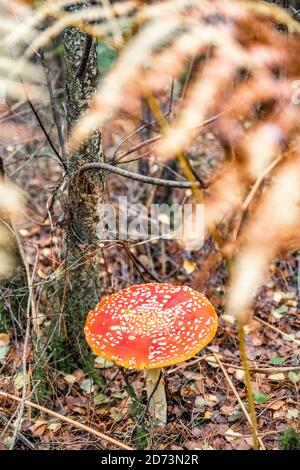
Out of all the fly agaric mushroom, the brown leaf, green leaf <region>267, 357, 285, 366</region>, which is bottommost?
the brown leaf

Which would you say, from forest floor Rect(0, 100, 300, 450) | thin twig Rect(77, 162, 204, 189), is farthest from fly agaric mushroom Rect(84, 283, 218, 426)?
thin twig Rect(77, 162, 204, 189)

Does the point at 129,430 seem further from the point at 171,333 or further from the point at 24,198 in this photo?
the point at 24,198

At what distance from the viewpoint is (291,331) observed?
364 cm

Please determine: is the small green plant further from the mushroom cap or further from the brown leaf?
the brown leaf

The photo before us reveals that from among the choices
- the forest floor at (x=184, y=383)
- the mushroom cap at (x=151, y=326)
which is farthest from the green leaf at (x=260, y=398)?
the mushroom cap at (x=151, y=326)

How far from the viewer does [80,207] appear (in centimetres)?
312

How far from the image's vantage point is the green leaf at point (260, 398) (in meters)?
3.10

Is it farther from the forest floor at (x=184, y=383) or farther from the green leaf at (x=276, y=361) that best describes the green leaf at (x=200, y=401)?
the green leaf at (x=276, y=361)

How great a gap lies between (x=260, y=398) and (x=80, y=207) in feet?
5.09

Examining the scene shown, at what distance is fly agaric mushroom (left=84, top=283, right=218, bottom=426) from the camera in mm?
2480

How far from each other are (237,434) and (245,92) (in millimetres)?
1816

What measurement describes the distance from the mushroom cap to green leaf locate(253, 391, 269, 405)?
771 millimetres

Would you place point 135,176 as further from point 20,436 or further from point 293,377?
point 293,377

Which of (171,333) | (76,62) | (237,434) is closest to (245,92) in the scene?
(76,62)
